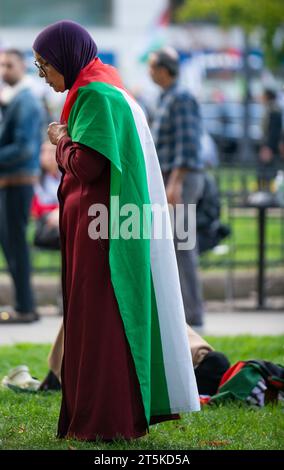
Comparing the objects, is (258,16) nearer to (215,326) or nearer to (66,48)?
(215,326)

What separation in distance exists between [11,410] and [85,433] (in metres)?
1.08

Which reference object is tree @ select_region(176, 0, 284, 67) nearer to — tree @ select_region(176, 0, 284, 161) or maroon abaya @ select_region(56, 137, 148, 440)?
tree @ select_region(176, 0, 284, 161)

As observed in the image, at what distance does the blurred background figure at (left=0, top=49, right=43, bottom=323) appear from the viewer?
953cm

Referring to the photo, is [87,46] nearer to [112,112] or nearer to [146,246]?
[112,112]

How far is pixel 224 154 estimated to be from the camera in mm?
28375

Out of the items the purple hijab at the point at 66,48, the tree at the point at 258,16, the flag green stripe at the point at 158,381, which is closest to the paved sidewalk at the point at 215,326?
the flag green stripe at the point at 158,381

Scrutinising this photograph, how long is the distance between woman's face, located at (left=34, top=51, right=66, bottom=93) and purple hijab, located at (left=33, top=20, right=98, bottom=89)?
24mm

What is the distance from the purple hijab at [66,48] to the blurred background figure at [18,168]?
4142 millimetres

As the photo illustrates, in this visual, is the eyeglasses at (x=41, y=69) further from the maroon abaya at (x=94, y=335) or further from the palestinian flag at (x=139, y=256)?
the maroon abaya at (x=94, y=335)

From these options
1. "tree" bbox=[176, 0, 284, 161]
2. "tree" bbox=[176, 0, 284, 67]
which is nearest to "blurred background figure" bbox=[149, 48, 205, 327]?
"tree" bbox=[176, 0, 284, 161]

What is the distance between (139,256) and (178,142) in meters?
3.85

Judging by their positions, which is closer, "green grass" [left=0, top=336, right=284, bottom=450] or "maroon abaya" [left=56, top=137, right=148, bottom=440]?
"maroon abaya" [left=56, top=137, right=148, bottom=440]

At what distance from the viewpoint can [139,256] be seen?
5211 millimetres

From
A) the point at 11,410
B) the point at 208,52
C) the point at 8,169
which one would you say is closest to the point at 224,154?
the point at 208,52
